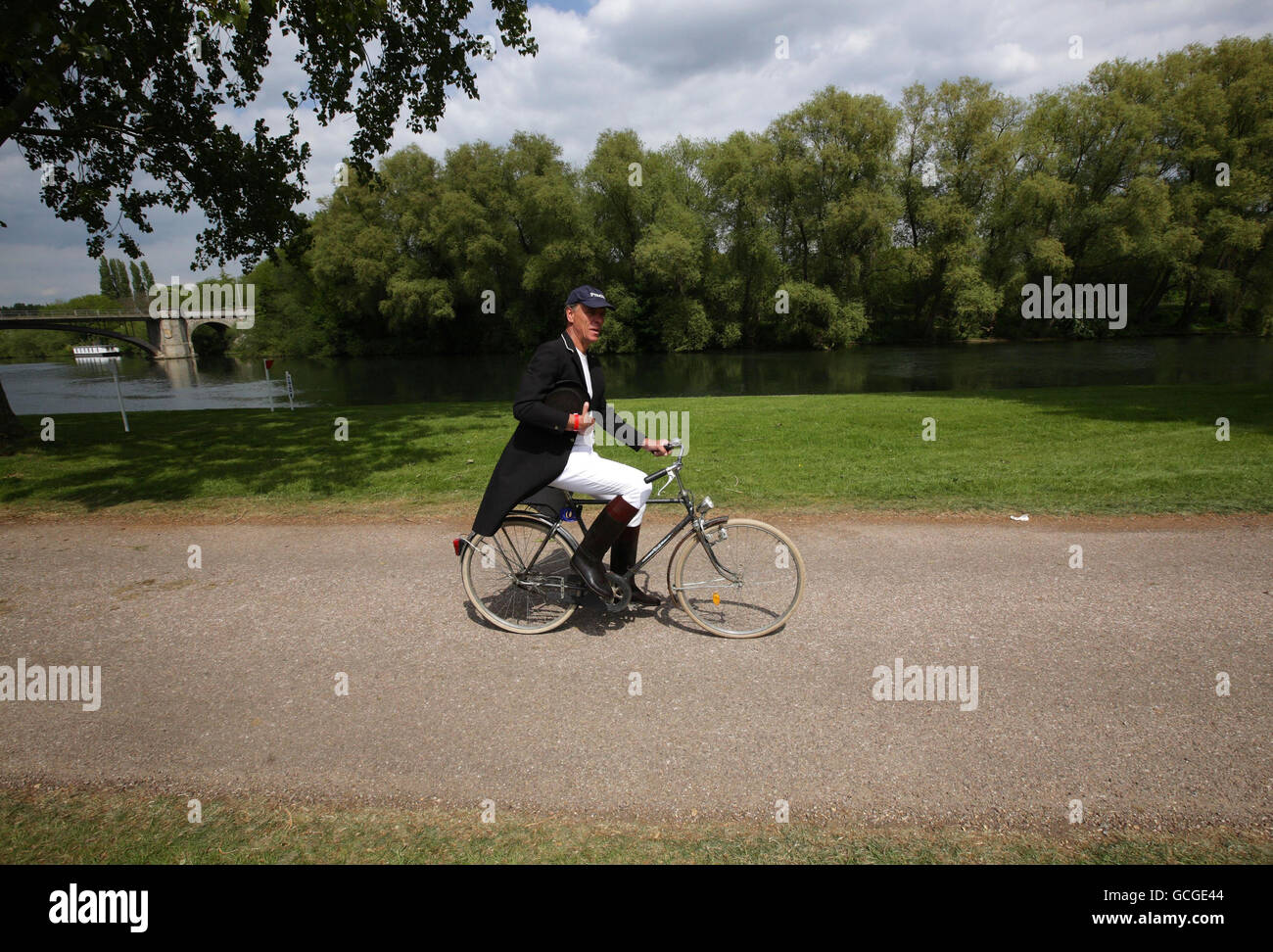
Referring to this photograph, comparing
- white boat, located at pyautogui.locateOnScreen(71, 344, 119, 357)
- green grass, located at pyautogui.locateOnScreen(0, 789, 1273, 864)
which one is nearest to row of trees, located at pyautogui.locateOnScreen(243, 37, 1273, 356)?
green grass, located at pyautogui.locateOnScreen(0, 789, 1273, 864)

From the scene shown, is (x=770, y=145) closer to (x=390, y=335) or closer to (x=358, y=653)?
(x=390, y=335)

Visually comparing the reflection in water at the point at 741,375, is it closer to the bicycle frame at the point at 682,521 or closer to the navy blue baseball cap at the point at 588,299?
the bicycle frame at the point at 682,521

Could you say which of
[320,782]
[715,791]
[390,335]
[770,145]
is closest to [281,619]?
[320,782]

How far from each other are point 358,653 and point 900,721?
10.8 feet

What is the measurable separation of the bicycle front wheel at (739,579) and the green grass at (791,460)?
2.69 meters

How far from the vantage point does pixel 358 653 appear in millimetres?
4219

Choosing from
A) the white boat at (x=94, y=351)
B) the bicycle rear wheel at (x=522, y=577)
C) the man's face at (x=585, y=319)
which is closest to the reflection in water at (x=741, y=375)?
the bicycle rear wheel at (x=522, y=577)

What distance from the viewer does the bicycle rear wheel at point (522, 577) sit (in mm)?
4379

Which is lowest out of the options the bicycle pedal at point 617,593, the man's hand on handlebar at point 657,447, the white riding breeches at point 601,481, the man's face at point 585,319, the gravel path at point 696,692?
the gravel path at point 696,692

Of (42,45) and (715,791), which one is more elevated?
(42,45)

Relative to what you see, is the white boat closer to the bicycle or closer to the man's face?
the bicycle

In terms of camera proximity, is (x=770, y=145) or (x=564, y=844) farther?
(x=770, y=145)
